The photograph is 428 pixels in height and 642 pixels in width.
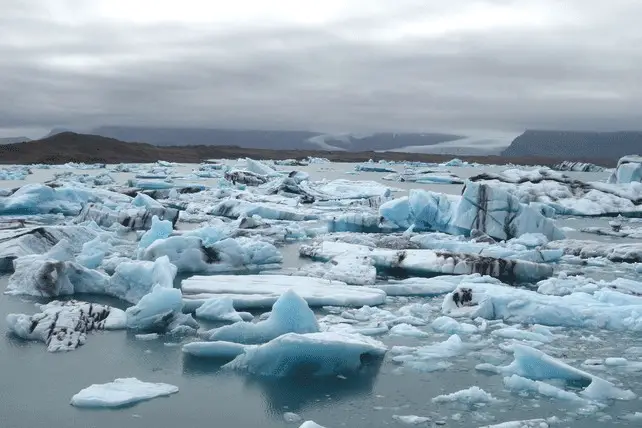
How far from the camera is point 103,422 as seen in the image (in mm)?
3777

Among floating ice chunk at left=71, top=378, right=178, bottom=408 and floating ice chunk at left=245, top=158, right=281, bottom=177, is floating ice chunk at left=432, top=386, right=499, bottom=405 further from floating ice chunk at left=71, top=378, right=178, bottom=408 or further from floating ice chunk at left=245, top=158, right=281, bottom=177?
floating ice chunk at left=245, top=158, right=281, bottom=177

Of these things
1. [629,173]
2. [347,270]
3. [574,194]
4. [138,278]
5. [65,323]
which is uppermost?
[629,173]

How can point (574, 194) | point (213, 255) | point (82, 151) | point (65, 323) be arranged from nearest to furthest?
point (65, 323) < point (213, 255) < point (574, 194) < point (82, 151)

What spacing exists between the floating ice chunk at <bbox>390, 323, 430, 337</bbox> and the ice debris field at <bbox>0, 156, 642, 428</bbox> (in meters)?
0.02

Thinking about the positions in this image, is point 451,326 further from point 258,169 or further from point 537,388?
point 258,169

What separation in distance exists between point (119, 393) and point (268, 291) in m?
2.83

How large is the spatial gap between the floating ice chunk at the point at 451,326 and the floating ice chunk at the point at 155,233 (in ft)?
15.6

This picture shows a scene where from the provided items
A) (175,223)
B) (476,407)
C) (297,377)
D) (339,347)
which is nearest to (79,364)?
(297,377)

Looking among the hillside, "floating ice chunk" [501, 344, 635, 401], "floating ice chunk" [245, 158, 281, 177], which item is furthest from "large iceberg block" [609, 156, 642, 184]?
the hillside

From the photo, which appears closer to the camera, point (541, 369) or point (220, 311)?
point (541, 369)

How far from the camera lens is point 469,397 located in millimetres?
4172

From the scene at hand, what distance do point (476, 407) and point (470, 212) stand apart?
853cm

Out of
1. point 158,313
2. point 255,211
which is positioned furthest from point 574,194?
point 158,313

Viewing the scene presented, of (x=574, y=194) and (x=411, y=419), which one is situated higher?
(x=411, y=419)
